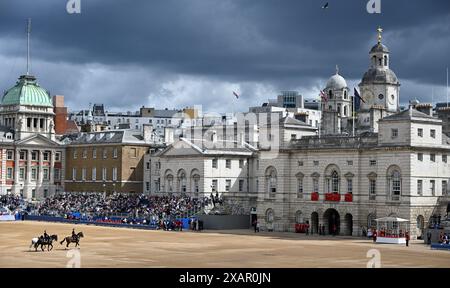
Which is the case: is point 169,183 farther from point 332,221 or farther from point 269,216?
point 332,221

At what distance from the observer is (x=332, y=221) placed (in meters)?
87.1

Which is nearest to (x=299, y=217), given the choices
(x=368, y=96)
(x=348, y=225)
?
(x=348, y=225)

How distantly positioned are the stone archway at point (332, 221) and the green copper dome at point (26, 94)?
64559mm

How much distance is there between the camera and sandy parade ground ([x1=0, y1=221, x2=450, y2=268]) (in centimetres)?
5562

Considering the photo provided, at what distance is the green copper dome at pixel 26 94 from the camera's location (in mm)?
137000

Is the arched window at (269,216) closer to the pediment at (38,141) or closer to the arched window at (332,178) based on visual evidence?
the arched window at (332,178)

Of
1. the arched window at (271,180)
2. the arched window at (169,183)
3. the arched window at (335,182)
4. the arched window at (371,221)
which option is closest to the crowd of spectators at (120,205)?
the arched window at (169,183)

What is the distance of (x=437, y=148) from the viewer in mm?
80625

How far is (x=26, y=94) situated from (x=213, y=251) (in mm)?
79388

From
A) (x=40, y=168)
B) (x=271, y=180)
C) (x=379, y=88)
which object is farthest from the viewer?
(x=40, y=168)

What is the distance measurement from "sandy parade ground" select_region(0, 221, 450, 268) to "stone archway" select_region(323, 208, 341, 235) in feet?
11.4
